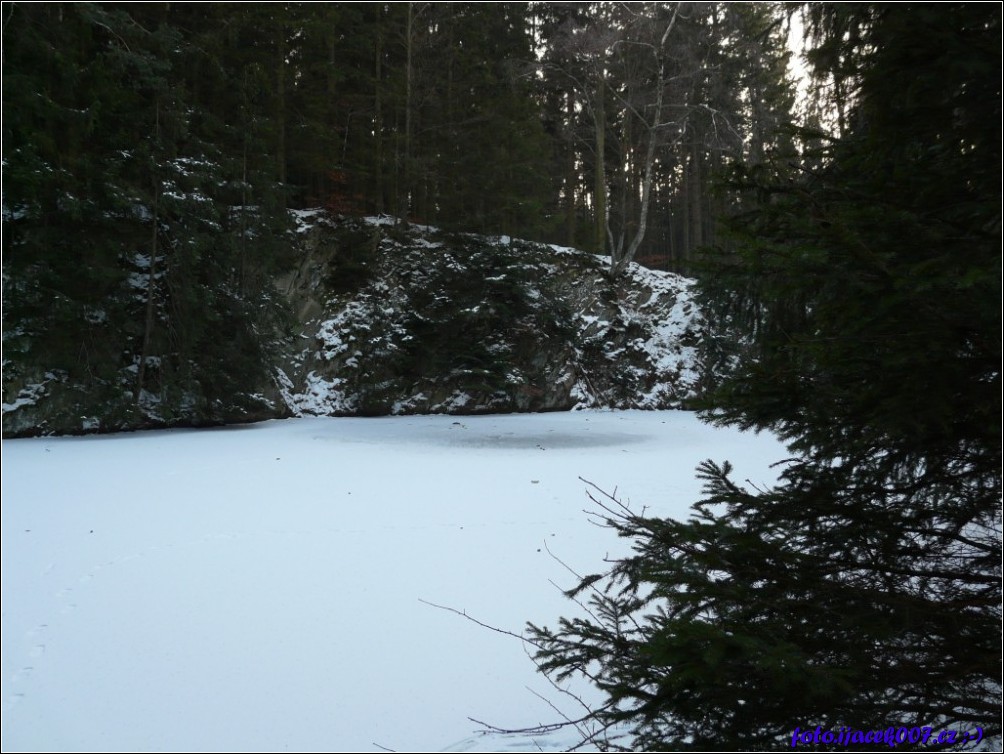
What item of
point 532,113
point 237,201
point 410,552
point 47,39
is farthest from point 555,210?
point 410,552

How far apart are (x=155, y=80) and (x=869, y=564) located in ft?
39.9

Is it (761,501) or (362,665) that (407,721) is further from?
(761,501)

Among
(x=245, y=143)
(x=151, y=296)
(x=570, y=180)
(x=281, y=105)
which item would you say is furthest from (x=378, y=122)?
(x=151, y=296)

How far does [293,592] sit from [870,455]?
295cm

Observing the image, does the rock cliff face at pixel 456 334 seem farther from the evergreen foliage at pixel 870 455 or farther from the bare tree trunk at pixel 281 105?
the evergreen foliage at pixel 870 455

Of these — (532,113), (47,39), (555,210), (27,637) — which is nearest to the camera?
(27,637)

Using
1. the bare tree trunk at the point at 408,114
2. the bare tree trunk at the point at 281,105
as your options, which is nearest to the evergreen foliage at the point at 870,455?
the bare tree trunk at the point at 281,105

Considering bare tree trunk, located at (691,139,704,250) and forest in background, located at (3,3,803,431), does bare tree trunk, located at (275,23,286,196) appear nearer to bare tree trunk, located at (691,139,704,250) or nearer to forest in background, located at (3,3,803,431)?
forest in background, located at (3,3,803,431)

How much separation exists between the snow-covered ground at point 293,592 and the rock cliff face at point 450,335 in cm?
644

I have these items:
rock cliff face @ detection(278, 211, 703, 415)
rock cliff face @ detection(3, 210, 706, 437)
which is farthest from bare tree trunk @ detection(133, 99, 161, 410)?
rock cliff face @ detection(278, 211, 703, 415)

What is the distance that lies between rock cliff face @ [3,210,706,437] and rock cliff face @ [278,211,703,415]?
26 mm

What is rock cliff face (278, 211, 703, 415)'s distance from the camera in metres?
14.4

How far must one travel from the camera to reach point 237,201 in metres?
12.6

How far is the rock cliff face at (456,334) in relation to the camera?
1435 cm
